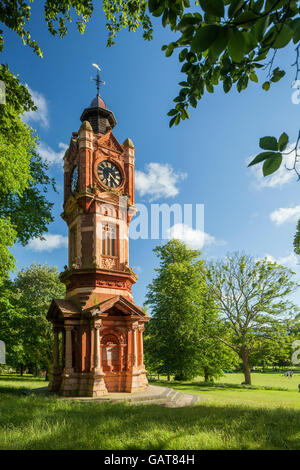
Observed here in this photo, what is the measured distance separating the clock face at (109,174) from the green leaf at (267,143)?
730 inches

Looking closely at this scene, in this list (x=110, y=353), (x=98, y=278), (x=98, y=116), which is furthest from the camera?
(x=98, y=116)

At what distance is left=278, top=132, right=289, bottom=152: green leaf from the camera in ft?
5.24

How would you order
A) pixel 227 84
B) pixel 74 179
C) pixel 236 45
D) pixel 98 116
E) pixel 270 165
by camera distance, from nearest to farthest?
pixel 236 45 < pixel 270 165 < pixel 227 84 < pixel 74 179 < pixel 98 116

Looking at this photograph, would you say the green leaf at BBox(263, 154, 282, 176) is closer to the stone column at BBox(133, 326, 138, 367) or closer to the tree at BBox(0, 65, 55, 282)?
the tree at BBox(0, 65, 55, 282)

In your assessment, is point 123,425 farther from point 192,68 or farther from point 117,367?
point 117,367

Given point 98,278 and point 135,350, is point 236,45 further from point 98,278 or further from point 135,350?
point 135,350

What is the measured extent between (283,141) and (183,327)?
25829 millimetres

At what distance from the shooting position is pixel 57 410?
1035cm

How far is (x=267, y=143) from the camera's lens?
167 cm

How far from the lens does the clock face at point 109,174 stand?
19.7 m

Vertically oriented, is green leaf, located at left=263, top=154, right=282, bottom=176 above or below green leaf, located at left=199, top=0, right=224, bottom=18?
below

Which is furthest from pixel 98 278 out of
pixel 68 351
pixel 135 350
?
pixel 135 350

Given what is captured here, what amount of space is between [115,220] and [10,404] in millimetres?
11264

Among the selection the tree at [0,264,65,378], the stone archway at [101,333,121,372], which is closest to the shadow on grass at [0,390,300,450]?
the stone archway at [101,333,121,372]
